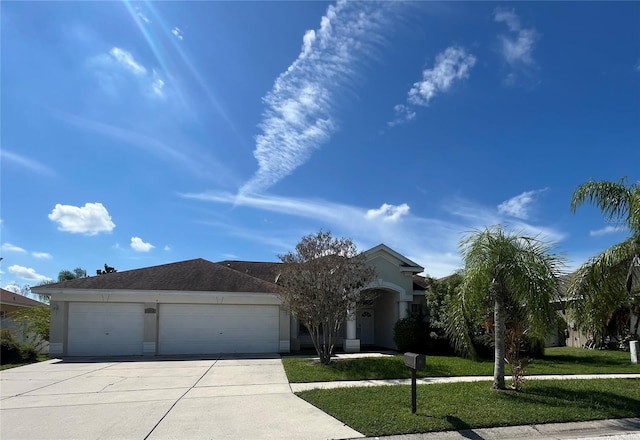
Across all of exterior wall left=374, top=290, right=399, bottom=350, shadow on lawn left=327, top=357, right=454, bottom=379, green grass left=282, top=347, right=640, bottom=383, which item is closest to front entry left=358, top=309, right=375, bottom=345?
exterior wall left=374, top=290, right=399, bottom=350

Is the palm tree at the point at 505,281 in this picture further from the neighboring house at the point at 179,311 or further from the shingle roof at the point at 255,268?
the shingle roof at the point at 255,268

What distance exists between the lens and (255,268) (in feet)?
87.5

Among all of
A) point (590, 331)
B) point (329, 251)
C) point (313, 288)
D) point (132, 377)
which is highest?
point (329, 251)

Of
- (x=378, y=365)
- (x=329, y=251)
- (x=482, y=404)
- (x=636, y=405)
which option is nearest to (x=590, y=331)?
(x=636, y=405)

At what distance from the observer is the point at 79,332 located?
60.8 feet

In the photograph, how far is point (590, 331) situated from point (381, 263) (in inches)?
416

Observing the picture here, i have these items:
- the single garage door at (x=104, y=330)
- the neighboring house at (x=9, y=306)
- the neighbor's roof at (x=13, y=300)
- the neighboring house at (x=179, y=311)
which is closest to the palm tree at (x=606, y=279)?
the neighboring house at (x=179, y=311)

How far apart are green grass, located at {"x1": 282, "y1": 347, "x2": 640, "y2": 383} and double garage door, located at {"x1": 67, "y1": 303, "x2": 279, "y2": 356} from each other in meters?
4.42

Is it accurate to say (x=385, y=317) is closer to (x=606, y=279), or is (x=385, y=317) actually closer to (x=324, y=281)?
(x=324, y=281)

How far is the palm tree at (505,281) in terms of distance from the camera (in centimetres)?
926

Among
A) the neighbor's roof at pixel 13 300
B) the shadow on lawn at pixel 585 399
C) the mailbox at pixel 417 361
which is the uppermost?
the mailbox at pixel 417 361

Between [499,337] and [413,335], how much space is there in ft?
28.9

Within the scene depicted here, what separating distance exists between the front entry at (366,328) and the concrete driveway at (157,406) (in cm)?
1044

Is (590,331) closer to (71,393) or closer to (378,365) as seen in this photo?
(378,365)
